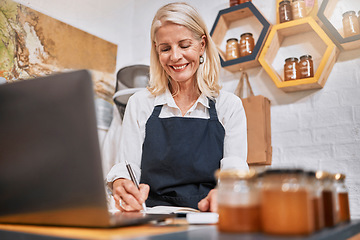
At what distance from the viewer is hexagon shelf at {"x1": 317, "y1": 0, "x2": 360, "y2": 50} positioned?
6.47 feet

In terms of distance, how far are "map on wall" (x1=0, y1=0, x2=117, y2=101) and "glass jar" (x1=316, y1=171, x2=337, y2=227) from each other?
209 cm

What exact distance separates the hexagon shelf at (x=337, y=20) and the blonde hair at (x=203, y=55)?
0.84 m

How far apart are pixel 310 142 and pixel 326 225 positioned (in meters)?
1.58

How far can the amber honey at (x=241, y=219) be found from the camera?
0.52 meters

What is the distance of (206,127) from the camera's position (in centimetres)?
146

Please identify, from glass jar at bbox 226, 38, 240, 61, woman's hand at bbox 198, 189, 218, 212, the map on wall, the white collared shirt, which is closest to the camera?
woman's hand at bbox 198, 189, 218, 212

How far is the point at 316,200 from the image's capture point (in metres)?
0.57

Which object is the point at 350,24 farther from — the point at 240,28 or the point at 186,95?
the point at 186,95

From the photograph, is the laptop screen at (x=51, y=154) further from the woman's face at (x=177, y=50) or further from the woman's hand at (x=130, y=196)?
the woman's face at (x=177, y=50)

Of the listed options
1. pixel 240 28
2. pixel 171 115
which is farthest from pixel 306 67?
pixel 171 115

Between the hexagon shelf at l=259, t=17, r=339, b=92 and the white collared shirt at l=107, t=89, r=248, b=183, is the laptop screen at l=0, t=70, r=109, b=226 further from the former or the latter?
the hexagon shelf at l=259, t=17, r=339, b=92

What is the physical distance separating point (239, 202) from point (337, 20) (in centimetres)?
198

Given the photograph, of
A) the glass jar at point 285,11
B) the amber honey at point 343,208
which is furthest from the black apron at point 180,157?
the glass jar at point 285,11

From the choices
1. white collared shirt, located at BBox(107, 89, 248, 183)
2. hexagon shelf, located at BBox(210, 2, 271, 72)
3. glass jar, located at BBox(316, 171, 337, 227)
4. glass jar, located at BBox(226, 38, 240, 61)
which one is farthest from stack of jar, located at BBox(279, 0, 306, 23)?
glass jar, located at BBox(316, 171, 337, 227)
